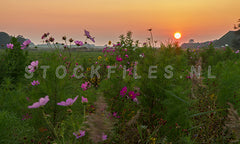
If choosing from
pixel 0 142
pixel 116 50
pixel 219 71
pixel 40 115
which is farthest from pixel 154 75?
pixel 116 50

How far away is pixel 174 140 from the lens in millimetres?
2178

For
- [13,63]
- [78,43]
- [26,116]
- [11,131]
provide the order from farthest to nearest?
1. [13,63]
2. [78,43]
3. [26,116]
4. [11,131]

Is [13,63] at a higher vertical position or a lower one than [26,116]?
higher

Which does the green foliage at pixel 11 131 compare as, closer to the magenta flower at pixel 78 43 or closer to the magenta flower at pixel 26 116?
the magenta flower at pixel 26 116

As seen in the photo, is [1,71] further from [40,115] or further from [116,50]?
[116,50]

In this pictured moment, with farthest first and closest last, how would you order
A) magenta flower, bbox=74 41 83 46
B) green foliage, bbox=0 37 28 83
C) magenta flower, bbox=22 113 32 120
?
green foliage, bbox=0 37 28 83, magenta flower, bbox=74 41 83 46, magenta flower, bbox=22 113 32 120

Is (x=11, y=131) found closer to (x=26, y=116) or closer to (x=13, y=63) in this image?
(x=26, y=116)

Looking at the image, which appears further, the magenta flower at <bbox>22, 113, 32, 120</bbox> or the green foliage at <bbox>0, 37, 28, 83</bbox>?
the green foliage at <bbox>0, 37, 28, 83</bbox>

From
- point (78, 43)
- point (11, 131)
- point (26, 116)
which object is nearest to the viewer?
point (11, 131)

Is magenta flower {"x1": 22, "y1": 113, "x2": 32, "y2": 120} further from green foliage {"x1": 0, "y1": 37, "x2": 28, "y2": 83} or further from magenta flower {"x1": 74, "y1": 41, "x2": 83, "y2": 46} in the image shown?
green foliage {"x1": 0, "y1": 37, "x2": 28, "y2": 83}

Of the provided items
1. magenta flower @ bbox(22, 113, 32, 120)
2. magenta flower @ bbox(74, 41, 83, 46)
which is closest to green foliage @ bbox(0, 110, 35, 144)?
magenta flower @ bbox(22, 113, 32, 120)

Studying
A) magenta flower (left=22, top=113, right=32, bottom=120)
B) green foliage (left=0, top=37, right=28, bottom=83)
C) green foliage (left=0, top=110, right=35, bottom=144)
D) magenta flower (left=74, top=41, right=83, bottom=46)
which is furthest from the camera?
green foliage (left=0, top=37, right=28, bottom=83)

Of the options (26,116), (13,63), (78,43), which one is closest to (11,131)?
(26,116)

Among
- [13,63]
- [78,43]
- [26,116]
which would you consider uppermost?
[78,43]
